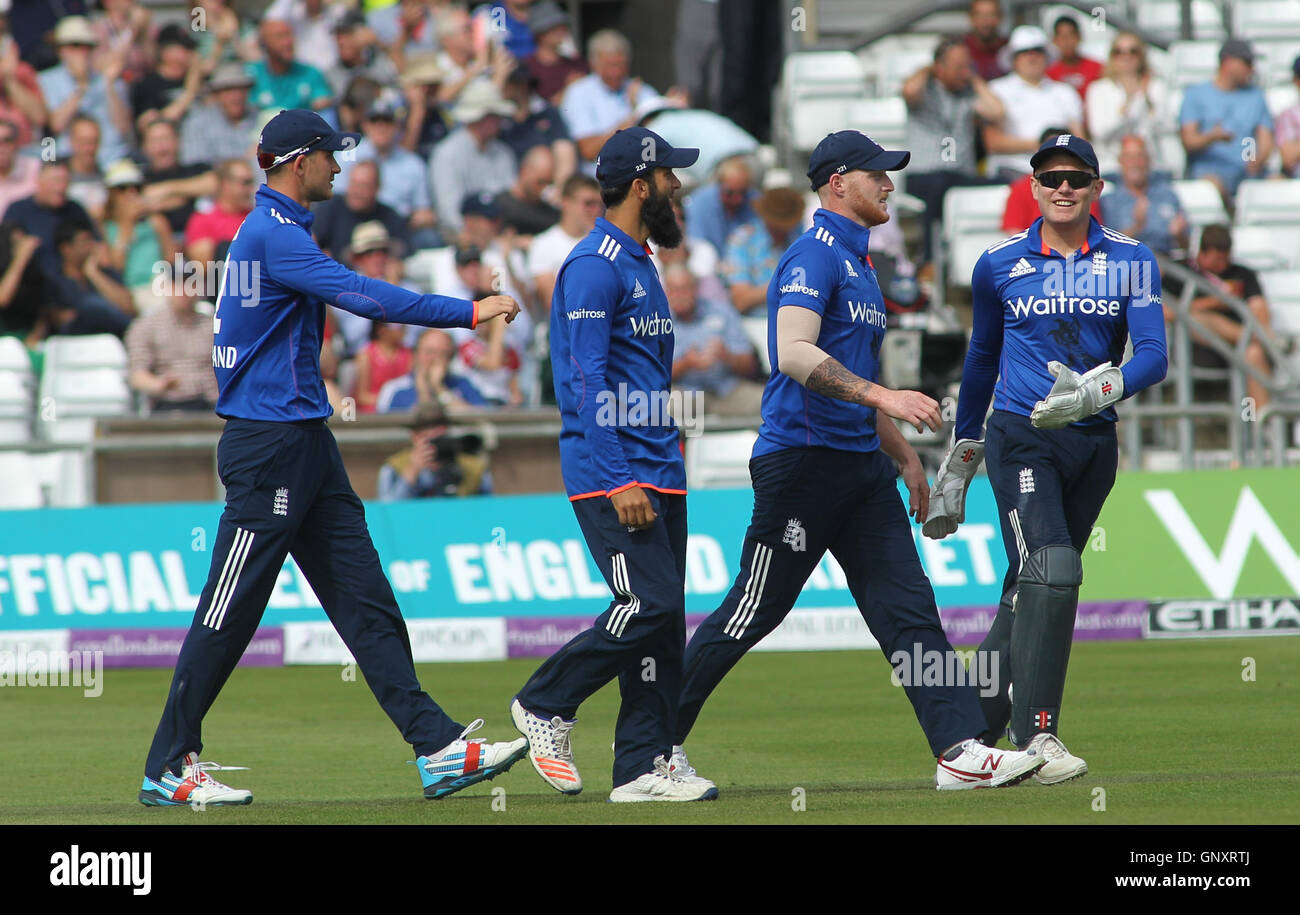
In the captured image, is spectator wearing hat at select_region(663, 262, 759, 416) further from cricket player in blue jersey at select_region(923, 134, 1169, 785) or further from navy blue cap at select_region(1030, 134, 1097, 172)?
navy blue cap at select_region(1030, 134, 1097, 172)

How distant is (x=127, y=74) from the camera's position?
62.7 feet

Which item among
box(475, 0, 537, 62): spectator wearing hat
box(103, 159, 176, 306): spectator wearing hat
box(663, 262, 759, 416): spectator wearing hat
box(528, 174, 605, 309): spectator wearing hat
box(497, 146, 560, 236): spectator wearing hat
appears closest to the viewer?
box(663, 262, 759, 416): spectator wearing hat

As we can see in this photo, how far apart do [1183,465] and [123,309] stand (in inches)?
354

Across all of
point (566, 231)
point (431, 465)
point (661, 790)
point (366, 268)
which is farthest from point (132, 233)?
point (661, 790)

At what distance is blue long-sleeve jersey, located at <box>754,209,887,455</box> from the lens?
742 cm

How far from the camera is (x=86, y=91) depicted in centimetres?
1908

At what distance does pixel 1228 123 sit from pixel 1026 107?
2.11 meters

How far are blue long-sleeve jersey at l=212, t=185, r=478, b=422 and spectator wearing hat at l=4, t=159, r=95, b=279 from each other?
1011 cm

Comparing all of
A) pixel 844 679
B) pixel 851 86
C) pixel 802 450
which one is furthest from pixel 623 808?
pixel 851 86

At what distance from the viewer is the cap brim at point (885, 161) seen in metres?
7.55

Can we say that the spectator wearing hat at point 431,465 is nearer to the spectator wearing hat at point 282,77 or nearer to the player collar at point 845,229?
the spectator wearing hat at point 282,77

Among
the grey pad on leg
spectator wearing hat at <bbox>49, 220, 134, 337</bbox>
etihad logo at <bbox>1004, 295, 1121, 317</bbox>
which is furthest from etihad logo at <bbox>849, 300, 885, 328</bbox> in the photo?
spectator wearing hat at <bbox>49, 220, 134, 337</bbox>

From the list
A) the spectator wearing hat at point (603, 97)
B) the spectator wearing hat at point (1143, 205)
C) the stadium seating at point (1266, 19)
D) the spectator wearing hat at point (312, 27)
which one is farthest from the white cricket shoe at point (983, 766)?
the stadium seating at point (1266, 19)

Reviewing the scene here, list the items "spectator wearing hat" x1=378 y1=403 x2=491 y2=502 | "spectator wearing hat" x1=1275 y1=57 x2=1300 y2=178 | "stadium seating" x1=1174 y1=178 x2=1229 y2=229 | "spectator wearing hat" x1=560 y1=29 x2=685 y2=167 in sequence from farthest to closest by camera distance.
Answer: 1. "spectator wearing hat" x1=1275 y1=57 x2=1300 y2=178
2. "spectator wearing hat" x1=560 y1=29 x2=685 y2=167
3. "stadium seating" x1=1174 y1=178 x2=1229 y2=229
4. "spectator wearing hat" x1=378 y1=403 x2=491 y2=502
